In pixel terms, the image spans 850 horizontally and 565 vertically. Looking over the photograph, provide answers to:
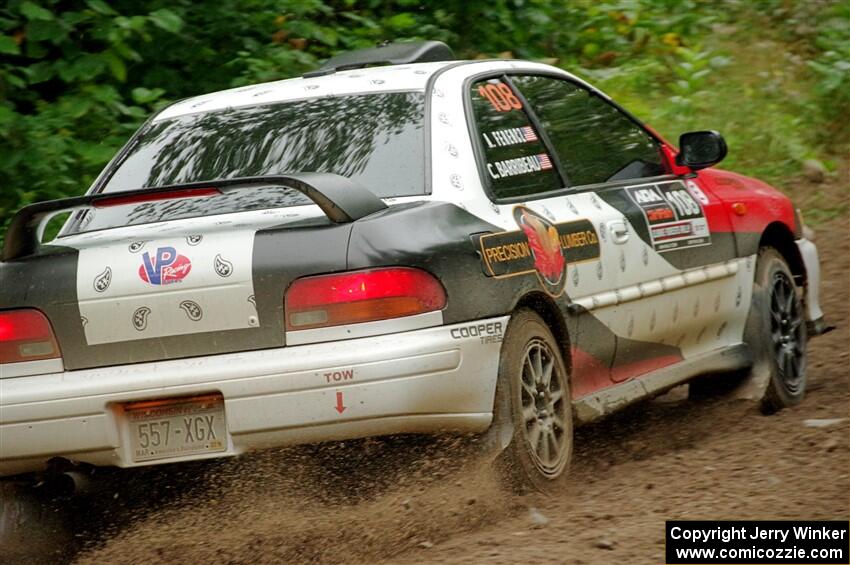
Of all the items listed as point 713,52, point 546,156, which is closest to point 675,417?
point 546,156

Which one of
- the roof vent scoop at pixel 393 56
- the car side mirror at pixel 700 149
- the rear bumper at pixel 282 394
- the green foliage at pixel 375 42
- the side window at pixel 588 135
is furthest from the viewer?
the green foliage at pixel 375 42

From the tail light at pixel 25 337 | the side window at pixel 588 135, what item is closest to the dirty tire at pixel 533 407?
the side window at pixel 588 135

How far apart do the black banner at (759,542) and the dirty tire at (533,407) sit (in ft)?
2.09

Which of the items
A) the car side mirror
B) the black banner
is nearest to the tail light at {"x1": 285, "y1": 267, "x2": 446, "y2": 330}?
the black banner

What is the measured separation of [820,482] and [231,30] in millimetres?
5946

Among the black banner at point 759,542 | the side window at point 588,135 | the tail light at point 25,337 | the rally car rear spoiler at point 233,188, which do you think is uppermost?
the rally car rear spoiler at point 233,188

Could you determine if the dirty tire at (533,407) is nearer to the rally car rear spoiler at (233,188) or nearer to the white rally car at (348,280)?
the white rally car at (348,280)

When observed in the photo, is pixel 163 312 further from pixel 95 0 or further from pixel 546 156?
pixel 95 0

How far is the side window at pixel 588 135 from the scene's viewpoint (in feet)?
19.2

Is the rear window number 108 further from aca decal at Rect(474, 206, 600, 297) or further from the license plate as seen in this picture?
the license plate

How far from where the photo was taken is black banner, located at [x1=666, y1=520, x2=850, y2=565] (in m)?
4.05

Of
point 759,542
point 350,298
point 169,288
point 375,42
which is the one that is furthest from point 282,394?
point 375,42

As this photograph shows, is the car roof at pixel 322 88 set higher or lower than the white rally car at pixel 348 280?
higher

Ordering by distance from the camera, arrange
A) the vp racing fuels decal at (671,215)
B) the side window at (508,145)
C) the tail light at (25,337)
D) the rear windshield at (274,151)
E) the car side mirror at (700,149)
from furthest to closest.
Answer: the car side mirror at (700,149), the vp racing fuels decal at (671,215), the side window at (508,145), the rear windshield at (274,151), the tail light at (25,337)
